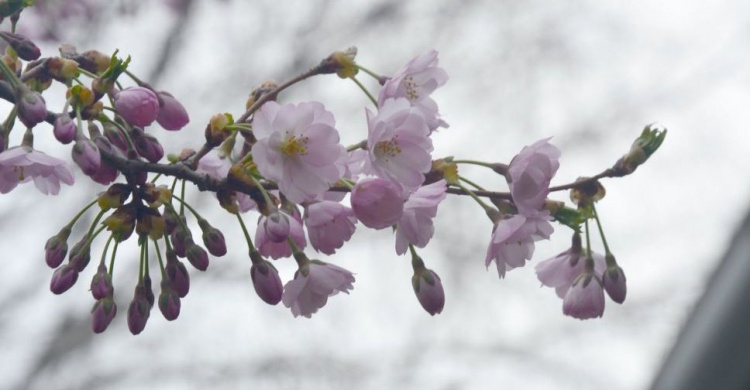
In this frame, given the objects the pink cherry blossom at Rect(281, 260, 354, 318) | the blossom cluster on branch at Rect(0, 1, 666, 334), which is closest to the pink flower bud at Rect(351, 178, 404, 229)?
the blossom cluster on branch at Rect(0, 1, 666, 334)

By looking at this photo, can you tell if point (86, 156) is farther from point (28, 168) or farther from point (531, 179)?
point (531, 179)

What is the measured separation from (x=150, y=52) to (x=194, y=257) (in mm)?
2283

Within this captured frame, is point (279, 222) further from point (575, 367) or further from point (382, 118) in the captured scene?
point (575, 367)

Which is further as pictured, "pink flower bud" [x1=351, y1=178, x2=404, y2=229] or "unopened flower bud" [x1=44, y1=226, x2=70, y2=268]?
"unopened flower bud" [x1=44, y1=226, x2=70, y2=268]

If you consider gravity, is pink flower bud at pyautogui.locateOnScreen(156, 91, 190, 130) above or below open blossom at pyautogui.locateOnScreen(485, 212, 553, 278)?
above

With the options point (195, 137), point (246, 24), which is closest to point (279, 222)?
point (195, 137)

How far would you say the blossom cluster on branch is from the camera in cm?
51

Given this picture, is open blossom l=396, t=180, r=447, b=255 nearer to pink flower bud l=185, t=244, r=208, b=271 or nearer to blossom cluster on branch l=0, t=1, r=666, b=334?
blossom cluster on branch l=0, t=1, r=666, b=334

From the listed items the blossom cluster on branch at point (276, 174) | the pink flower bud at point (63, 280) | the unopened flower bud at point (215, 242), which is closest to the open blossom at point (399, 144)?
the blossom cluster on branch at point (276, 174)

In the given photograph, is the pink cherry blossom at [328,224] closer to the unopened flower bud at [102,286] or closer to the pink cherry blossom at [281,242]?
the pink cherry blossom at [281,242]

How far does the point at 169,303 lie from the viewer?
23.3 inches

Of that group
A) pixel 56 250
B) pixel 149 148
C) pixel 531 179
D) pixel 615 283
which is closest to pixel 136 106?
pixel 149 148

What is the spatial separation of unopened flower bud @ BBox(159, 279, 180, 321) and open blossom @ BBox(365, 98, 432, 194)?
166 mm

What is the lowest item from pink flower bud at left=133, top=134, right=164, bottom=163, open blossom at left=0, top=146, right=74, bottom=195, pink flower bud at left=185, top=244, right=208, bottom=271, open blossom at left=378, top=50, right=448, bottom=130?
pink flower bud at left=185, top=244, right=208, bottom=271
